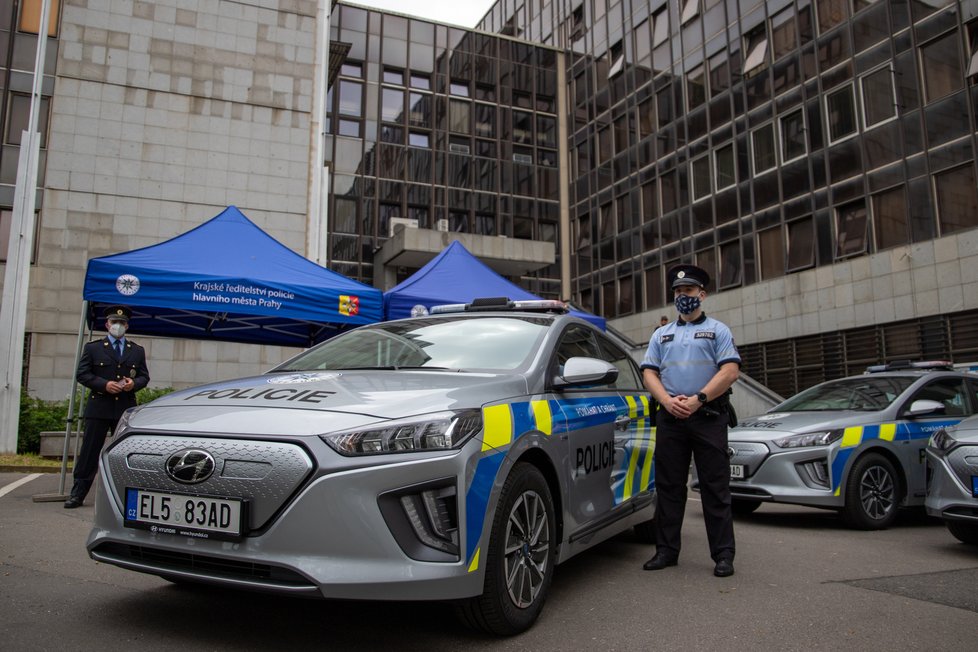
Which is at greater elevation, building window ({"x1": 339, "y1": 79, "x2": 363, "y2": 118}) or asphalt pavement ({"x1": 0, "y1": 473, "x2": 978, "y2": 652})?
building window ({"x1": 339, "y1": 79, "x2": 363, "y2": 118})

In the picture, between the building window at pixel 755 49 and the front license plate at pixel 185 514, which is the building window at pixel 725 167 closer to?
the building window at pixel 755 49

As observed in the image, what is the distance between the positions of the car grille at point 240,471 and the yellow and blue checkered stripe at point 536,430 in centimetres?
68

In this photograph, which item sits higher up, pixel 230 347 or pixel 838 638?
pixel 230 347

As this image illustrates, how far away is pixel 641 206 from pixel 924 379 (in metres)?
23.5

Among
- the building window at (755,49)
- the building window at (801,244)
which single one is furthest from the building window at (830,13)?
the building window at (801,244)

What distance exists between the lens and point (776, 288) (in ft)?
76.9

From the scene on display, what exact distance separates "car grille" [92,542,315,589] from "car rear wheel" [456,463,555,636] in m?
0.72

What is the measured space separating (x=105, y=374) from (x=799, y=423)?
21.3 feet

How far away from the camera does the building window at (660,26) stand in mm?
29292

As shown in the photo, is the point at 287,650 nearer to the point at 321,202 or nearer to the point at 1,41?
the point at 321,202

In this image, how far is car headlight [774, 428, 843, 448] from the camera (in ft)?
21.5

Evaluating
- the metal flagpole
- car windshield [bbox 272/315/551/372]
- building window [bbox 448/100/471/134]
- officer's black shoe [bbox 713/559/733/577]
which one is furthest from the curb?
building window [bbox 448/100/471/134]

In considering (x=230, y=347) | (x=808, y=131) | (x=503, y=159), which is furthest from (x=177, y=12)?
(x=503, y=159)

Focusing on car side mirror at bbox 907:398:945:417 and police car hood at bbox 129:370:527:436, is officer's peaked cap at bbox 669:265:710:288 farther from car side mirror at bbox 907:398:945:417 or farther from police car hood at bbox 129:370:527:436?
car side mirror at bbox 907:398:945:417
